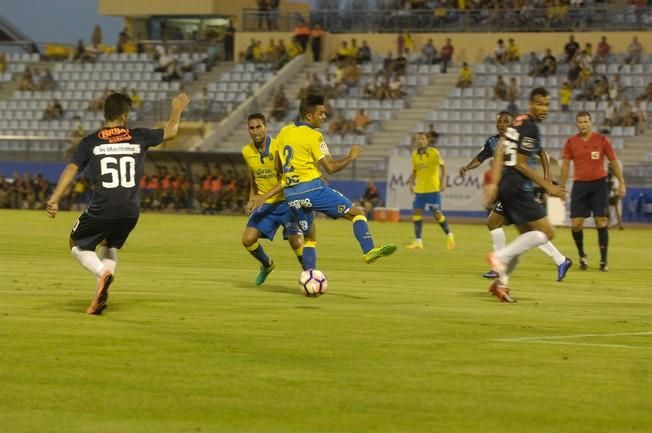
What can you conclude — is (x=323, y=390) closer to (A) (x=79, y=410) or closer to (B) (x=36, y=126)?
(A) (x=79, y=410)

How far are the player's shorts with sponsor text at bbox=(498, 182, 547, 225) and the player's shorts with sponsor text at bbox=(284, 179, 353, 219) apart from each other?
1.63 m

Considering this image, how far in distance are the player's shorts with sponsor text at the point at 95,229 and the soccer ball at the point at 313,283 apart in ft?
7.62

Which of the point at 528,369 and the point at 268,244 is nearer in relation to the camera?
the point at 528,369

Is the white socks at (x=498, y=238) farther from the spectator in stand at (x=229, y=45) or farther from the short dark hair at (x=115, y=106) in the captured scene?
the spectator in stand at (x=229, y=45)

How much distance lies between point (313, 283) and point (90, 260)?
2.64m

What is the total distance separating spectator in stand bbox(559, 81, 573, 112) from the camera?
4653 cm

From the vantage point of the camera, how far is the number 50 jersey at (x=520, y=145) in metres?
14.6

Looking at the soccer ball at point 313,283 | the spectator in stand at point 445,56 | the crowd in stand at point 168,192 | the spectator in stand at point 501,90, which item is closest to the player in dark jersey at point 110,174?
the soccer ball at point 313,283

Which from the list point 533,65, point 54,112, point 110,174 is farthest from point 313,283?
point 54,112

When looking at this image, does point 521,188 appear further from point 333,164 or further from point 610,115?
point 610,115

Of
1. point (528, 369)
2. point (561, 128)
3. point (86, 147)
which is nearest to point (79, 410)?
point (528, 369)

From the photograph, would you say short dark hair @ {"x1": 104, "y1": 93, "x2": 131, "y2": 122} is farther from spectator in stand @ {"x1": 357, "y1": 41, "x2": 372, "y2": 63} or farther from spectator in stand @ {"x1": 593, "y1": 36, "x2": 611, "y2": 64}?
spectator in stand @ {"x1": 357, "y1": 41, "x2": 372, "y2": 63}

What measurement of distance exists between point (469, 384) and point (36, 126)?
47861mm

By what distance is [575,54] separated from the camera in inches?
1898
